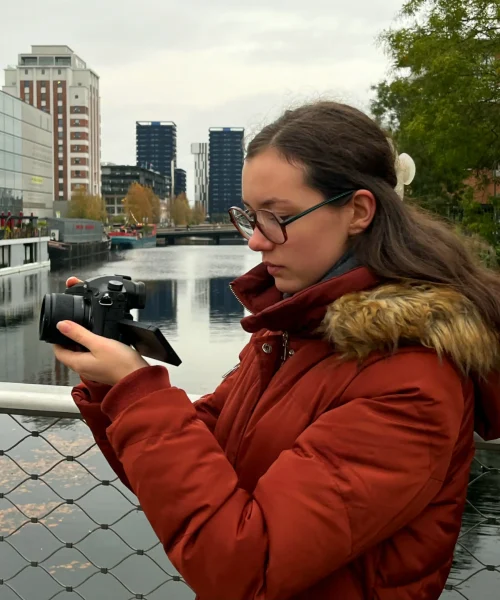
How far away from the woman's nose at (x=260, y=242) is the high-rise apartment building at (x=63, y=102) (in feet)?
343

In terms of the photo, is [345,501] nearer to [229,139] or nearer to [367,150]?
[367,150]

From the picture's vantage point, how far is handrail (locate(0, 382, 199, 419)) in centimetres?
177

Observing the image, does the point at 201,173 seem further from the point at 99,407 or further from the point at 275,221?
the point at 275,221

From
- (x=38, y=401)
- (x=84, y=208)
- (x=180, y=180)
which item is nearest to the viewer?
(x=38, y=401)

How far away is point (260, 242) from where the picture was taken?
4.05 ft

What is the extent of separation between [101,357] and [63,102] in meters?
110

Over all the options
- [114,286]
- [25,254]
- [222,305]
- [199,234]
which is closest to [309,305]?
[114,286]

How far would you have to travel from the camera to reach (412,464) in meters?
1.04

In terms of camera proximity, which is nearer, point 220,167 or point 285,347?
point 285,347

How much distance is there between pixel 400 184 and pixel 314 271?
25 cm

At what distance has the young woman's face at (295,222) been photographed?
120 cm

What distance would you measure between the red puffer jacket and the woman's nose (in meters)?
0.12

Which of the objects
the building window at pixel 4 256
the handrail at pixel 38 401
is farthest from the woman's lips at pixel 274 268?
the building window at pixel 4 256

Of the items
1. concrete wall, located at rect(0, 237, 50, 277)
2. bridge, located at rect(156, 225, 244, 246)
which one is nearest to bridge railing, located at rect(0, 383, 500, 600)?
concrete wall, located at rect(0, 237, 50, 277)
